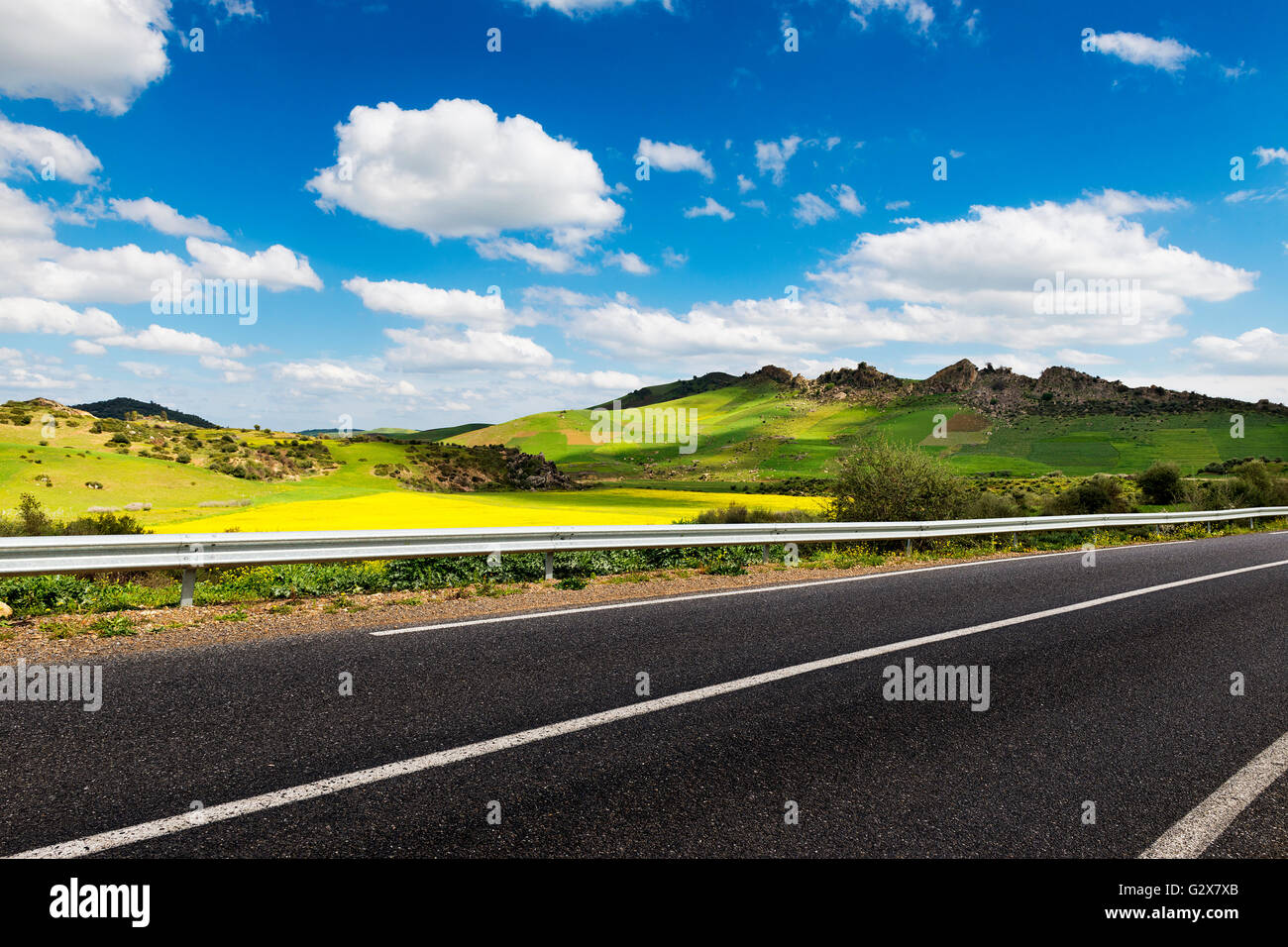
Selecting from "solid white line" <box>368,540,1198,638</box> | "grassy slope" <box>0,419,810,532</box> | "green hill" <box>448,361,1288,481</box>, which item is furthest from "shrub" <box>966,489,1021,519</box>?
"green hill" <box>448,361,1288,481</box>

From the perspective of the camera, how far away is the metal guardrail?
696 centimetres

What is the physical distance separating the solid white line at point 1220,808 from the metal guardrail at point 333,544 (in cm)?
760

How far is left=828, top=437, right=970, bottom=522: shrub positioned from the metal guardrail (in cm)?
625

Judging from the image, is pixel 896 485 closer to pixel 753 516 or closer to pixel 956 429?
pixel 753 516

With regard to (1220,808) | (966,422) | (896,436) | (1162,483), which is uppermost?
(966,422)

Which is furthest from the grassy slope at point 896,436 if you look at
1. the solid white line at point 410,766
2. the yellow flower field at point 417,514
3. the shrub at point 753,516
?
the solid white line at point 410,766

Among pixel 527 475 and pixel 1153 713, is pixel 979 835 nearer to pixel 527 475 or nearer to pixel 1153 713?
pixel 1153 713

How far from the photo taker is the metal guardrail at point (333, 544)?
6.96 m

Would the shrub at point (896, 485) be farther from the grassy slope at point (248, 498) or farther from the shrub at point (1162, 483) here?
the shrub at point (1162, 483)

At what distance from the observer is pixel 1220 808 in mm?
3525

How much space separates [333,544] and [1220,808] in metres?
8.57

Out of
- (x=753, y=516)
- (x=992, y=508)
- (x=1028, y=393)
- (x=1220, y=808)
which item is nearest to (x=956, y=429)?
(x=1028, y=393)
